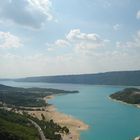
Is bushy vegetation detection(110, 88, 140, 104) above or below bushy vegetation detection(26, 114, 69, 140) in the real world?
above

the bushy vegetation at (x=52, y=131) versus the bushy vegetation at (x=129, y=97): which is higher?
the bushy vegetation at (x=129, y=97)

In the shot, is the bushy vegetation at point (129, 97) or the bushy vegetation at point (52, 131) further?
the bushy vegetation at point (129, 97)

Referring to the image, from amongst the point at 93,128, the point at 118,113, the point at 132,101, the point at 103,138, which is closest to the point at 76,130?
the point at 93,128

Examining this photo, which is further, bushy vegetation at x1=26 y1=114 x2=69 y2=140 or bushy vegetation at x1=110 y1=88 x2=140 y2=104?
bushy vegetation at x1=110 y1=88 x2=140 y2=104

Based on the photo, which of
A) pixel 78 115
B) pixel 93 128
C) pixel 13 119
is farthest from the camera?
pixel 78 115

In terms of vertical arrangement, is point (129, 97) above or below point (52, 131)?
above

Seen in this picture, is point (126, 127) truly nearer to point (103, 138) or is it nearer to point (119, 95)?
point (103, 138)

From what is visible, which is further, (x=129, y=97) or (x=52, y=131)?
(x=129, y=97)

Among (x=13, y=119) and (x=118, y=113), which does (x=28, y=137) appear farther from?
(x=118, y=113)

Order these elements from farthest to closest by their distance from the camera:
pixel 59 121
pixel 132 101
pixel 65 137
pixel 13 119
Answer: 1. pixel 132 101
2. pixel 59 121
3. pixel 13 119
4. pixel 65 137

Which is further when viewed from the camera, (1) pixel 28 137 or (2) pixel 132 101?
(2) pixel 132 101
